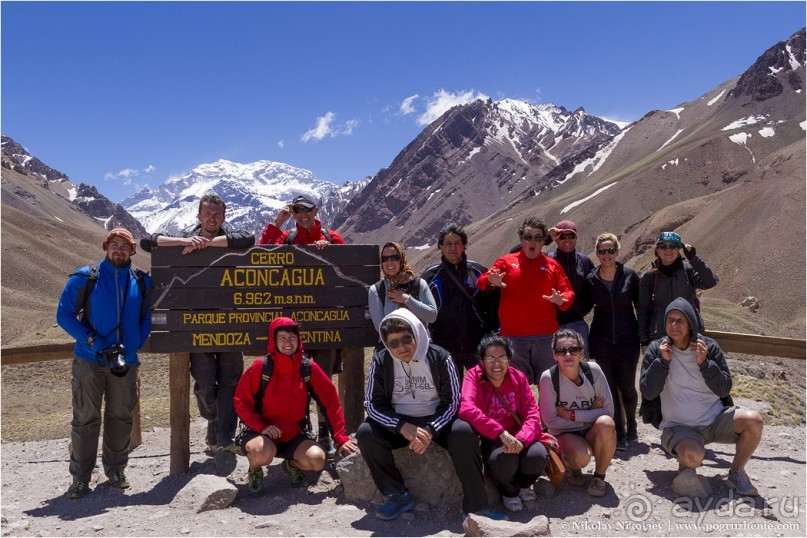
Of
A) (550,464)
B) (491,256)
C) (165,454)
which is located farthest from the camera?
(491,256)

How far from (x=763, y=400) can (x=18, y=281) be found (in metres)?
78.0

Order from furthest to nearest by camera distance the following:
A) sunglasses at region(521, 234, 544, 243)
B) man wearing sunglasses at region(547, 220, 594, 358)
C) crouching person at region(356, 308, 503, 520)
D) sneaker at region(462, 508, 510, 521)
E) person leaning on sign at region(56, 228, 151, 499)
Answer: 1. man wearing sunglasses at region(547, 220, 594, 358)
2. sunglasses at region(521, 234, 544, 243)
3. person leaning on sign at region(56, 228, 151, 499)
4. crouching person at region(356, 308, 503, 520)
5. sneaker at region(462, 508, 510, 521)

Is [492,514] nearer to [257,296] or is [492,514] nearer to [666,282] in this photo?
[666,282]

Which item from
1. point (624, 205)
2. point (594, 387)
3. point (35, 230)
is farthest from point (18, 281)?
point (624, 205)

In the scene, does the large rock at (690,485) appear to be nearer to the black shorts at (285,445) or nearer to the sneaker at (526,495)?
the sneaker at (526,495)

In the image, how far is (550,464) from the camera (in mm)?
5707

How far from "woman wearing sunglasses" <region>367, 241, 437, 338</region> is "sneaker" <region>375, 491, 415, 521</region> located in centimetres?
169

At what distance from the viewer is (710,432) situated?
20.0ft

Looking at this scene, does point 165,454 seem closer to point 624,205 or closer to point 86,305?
point 86,305

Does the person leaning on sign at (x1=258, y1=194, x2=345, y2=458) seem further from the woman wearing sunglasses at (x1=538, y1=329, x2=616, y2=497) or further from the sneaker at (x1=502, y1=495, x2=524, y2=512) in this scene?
the woman wearing sunglasses at (x1=538, y1=329, x2=616, y2=497)

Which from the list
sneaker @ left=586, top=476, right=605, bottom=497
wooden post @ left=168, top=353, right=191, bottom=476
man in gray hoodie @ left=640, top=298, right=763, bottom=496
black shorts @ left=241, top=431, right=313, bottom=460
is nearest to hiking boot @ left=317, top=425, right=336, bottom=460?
black shorts @ left=241, top=431, right=313, bottom=460

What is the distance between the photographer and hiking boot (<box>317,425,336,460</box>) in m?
6.89

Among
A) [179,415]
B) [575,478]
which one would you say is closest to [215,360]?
[179,415]

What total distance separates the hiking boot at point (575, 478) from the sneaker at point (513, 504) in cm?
80
